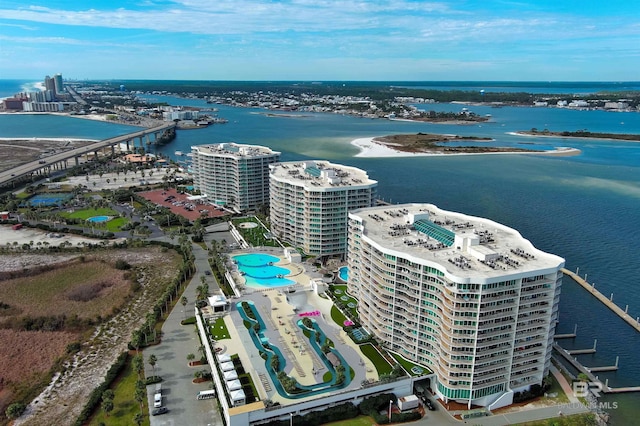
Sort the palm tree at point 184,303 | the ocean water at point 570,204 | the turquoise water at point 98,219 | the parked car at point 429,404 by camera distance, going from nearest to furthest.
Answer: the parked car at point 429,404
the ocean water at point 570,204
the palm tree at point 184,303
the turquoise water at point 98,219

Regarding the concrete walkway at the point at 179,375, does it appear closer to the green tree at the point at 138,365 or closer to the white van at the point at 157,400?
the white van at the point at 157,400

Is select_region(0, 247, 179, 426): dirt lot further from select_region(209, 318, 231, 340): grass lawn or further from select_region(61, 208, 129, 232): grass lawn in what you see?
select_region(61, 208, 129, 232): grass lawn

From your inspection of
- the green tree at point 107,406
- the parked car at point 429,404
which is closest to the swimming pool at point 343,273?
the parked car at point 429,404

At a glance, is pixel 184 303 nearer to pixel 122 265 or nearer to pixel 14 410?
pixel 122 265

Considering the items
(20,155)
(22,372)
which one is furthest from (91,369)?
(20,155)

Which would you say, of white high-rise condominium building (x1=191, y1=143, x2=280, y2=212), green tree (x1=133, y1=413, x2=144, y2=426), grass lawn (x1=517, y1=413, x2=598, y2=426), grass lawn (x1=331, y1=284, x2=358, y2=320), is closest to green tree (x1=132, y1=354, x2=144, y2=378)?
green tree (x1=133, y1=413, x2=144, y2=426)

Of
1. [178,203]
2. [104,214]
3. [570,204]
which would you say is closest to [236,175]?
[178,203]

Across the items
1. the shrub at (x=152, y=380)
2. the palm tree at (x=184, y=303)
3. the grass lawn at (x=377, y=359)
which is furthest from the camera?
the palm tree at (x=184, y=303)

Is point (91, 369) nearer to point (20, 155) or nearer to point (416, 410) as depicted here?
point (416, 410)
